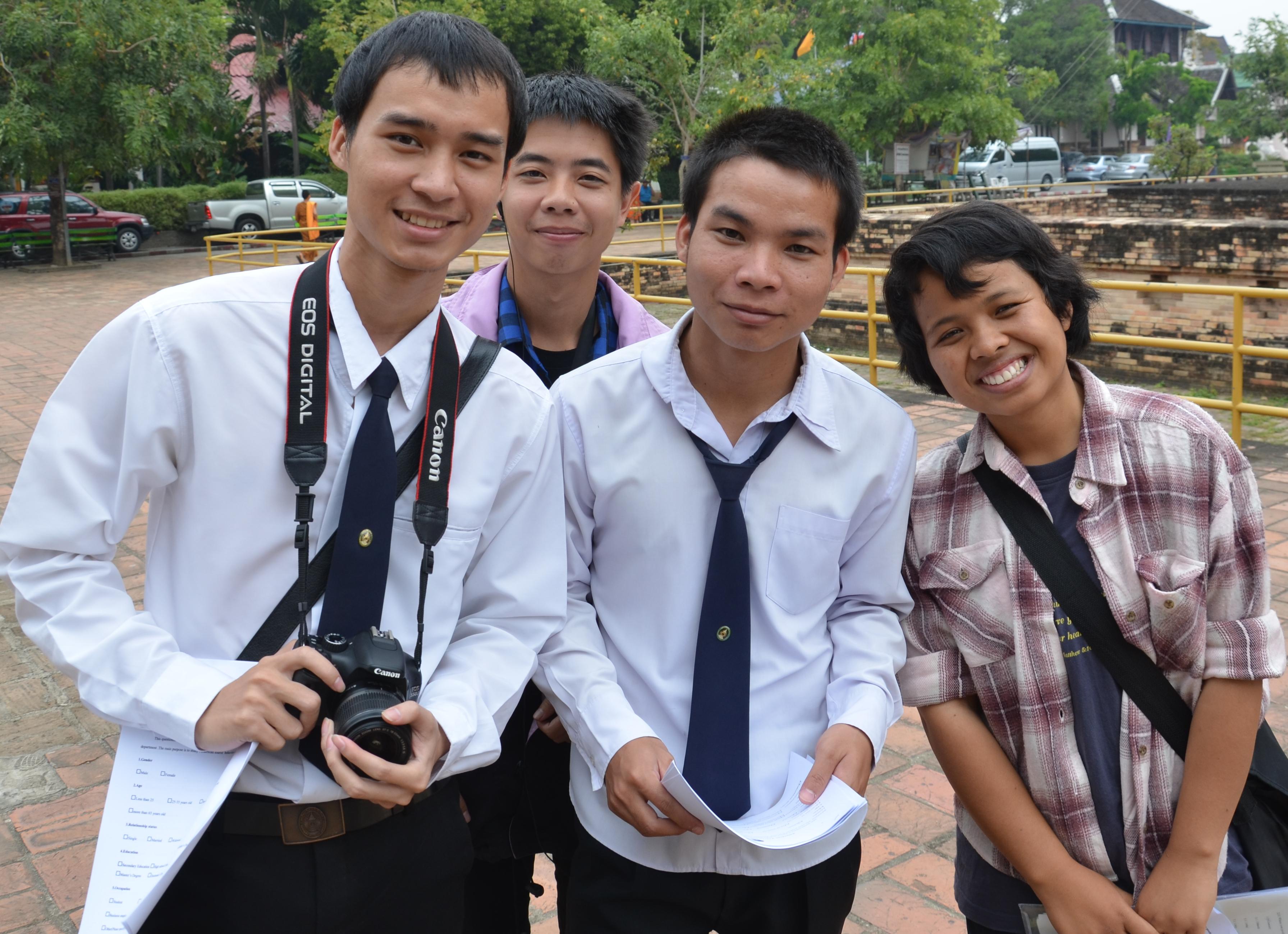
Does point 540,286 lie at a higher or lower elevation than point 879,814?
higher

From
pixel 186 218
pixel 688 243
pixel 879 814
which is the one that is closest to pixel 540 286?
pixel 688 243

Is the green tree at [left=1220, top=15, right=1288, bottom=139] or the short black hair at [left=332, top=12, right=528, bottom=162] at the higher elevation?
the green tree at [left=1220, top=15, right=1288, bottom=139]

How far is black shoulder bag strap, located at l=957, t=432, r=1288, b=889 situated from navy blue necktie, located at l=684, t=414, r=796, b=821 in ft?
1.52

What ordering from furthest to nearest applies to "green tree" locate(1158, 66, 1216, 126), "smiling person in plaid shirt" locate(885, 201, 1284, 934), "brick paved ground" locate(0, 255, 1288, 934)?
"green tree" locate(1158, 66, 1216, 126) → "brick paved ground" locate(0, 255, 1288, 934) → "smiling person in plaid shirt" locate(885, 201, 1284, 934)

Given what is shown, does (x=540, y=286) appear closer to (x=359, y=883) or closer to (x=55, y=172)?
(x=359, y=883)

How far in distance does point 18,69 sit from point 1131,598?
2186 cm

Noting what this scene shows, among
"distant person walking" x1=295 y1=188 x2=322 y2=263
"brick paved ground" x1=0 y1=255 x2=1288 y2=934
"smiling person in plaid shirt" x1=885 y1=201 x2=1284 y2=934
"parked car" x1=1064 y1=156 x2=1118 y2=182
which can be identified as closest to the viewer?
"smiling person in plaid shirt" x1=885 y1=201 x2=1284 y2=934

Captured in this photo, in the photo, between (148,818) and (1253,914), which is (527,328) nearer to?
(148,818)

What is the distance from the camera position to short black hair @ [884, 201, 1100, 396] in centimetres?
185

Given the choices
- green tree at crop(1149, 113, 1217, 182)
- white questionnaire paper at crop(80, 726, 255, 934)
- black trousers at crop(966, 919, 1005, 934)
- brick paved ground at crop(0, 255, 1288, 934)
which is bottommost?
brick paved ground at crop(0, 255, 1288, 934)

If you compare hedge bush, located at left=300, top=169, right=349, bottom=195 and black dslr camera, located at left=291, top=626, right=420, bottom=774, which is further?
hedge bush, located at left=300, top=169, right=349, bottom=195

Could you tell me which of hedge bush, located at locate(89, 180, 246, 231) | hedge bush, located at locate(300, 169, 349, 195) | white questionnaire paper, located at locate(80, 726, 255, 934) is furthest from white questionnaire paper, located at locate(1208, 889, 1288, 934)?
hedge bush, located at locate(300, 169, 349, 195)

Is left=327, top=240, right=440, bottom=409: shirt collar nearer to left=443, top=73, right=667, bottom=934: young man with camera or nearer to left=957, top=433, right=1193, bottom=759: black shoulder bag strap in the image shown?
left=443, top=73, right=667, bottom=934: young man with camera

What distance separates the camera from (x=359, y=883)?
1.56m
